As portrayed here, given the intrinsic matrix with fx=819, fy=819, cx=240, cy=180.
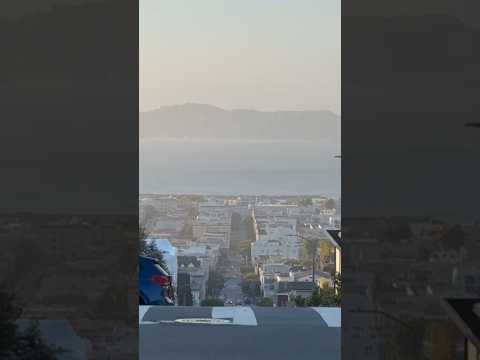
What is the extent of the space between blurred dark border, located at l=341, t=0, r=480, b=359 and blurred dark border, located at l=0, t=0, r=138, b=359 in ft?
3.54

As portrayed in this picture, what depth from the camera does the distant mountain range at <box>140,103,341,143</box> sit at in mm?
4711

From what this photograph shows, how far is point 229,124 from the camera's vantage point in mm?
4859

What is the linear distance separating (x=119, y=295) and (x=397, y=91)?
5.54ft

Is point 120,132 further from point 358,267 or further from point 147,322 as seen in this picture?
point 147,322

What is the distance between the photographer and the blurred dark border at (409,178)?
394cm

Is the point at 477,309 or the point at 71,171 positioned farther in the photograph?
the point at 71,171

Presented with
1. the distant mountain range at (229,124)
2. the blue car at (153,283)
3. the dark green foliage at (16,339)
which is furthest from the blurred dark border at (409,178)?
the blue car at (153,283)

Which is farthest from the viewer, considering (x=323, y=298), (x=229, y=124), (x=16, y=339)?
(x=323, y=298)

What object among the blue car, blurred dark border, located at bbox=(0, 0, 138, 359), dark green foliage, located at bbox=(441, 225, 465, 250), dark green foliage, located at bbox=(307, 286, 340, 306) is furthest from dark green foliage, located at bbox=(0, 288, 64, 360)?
dark green foliage, located at bbox=(441, 225, 465, 250)

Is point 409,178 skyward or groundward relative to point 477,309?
skyward

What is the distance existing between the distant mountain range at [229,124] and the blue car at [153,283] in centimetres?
97

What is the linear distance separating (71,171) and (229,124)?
116 centimetres

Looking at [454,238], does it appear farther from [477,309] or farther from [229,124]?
[229,124]

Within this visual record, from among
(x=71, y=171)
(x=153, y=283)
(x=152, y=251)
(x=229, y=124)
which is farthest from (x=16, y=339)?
(x=229, y=124)
